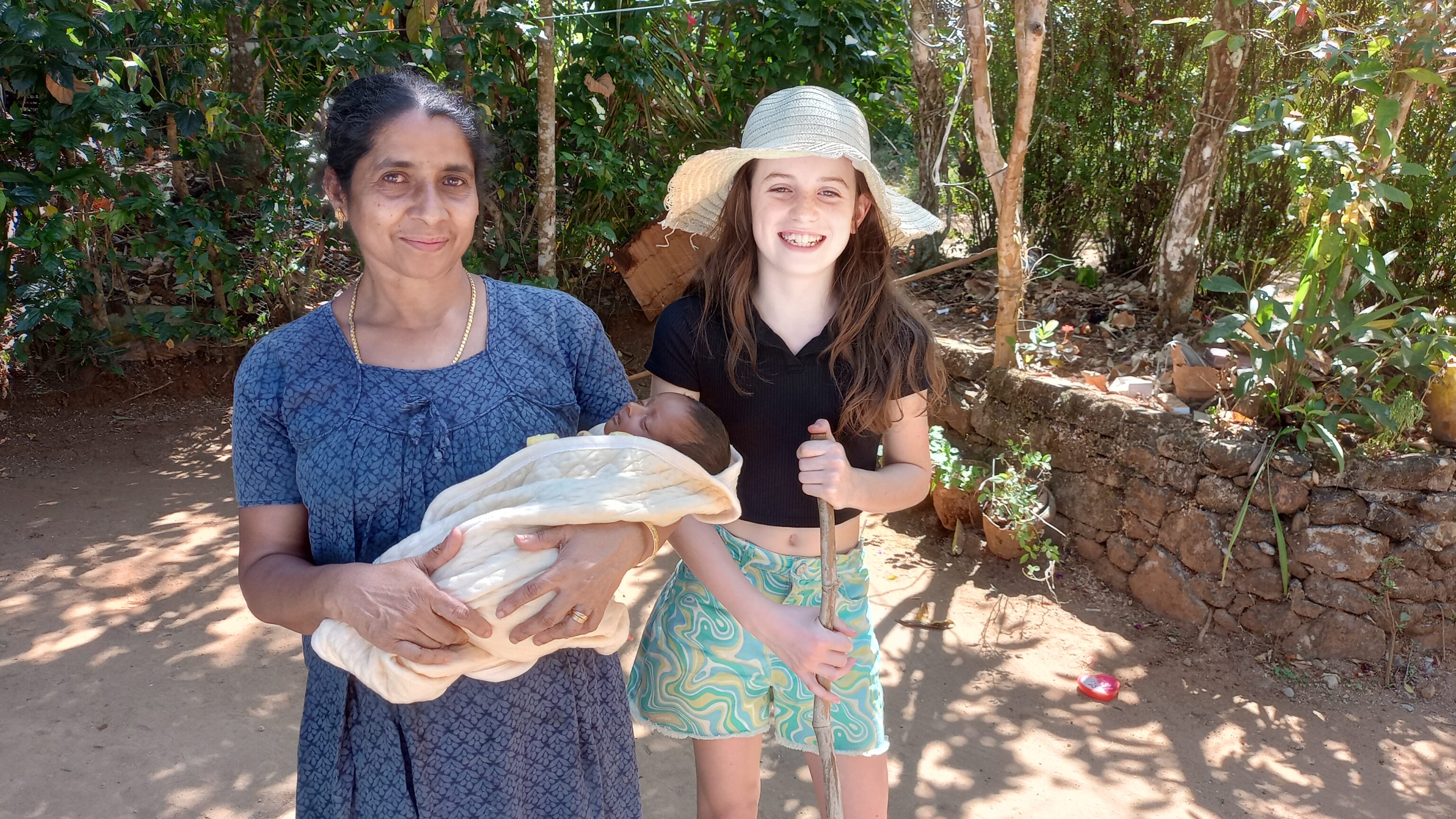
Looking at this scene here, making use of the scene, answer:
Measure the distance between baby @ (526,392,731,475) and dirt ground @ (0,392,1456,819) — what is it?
151cm

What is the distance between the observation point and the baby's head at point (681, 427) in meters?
1.51

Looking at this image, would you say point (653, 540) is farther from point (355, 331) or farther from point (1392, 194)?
point (1392, 194)

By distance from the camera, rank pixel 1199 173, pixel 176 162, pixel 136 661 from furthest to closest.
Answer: pixel 176 162
pixel 1199 173
pixel 136 661

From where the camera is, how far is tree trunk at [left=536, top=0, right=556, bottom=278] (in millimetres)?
4250

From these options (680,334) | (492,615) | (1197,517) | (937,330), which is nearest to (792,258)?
(680,334)

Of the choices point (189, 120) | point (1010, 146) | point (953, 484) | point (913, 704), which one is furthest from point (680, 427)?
point (189, 120)

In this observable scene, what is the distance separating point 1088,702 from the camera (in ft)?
10.9

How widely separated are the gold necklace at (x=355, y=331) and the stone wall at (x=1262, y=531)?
10.1 feet

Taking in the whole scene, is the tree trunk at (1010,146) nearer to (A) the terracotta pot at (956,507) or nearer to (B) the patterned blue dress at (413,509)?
(A) the terracotta pot at (956,507)

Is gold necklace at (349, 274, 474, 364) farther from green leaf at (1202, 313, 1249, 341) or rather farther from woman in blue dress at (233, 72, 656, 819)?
green leaf at (1202, 313, 1249, 341)

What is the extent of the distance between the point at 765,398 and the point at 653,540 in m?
0.49

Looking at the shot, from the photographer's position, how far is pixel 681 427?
1513 millimetres

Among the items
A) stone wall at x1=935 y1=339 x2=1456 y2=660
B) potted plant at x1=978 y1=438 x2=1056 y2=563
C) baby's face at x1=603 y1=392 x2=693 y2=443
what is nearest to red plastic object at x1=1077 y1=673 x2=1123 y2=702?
stone wall at x1=935 y1=339 x2=1456 y2=660

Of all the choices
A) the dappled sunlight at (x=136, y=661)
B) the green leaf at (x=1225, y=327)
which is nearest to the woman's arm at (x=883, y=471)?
the dappled sunlight at (x=136, y=661)
